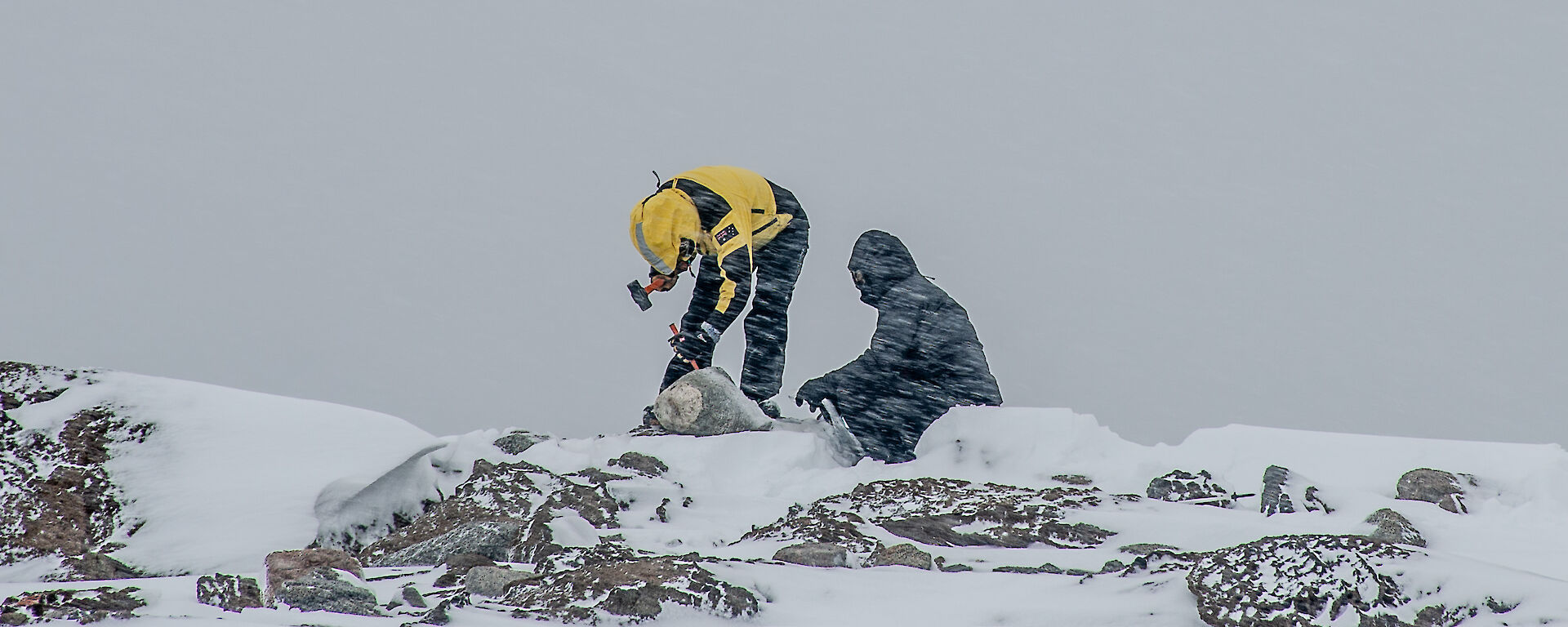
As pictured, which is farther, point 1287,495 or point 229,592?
point 1287,495

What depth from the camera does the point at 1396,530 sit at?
4.84 metres

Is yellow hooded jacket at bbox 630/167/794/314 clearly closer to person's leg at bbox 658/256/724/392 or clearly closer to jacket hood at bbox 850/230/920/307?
person's leg at bbox 658/256/724/392

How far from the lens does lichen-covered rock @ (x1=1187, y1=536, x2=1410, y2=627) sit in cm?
319

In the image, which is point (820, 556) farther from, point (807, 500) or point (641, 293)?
point (641, 293)

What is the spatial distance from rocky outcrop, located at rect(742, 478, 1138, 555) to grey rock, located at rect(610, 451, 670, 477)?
112 centimetres

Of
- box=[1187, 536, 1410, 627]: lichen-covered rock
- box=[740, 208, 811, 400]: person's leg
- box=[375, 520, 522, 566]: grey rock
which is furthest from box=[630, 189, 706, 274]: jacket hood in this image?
box=[1187, 536, 1410, 627]: lichen-covered rock

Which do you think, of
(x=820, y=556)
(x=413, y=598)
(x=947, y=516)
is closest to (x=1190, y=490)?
(x=947, y=516)

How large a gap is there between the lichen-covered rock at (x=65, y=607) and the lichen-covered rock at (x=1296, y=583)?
281 centimetres

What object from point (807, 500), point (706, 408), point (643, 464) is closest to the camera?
point (807, 500)

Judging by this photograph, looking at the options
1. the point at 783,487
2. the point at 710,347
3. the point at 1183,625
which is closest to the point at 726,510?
the point at 783,487

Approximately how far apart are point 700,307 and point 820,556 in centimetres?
482

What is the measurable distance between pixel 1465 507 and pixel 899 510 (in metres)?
2.82

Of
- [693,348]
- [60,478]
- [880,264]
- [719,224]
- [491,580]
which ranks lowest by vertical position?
[491,580]

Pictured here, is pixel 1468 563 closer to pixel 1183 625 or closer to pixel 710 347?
pixel 1183 625
